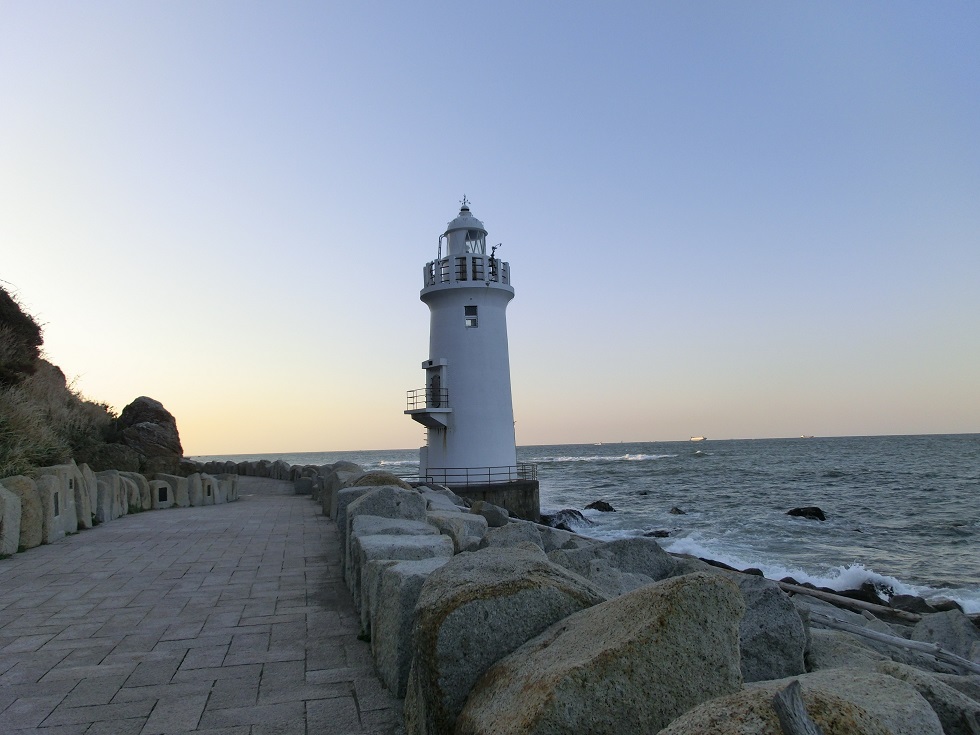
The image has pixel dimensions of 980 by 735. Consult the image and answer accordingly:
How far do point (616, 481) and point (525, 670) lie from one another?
45.7 meters

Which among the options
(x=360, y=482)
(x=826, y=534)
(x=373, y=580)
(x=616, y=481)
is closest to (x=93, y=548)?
(x=360, y=482)

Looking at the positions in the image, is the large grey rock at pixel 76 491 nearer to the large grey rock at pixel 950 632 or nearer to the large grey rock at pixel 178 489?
the large grey rock at pixel 178 489

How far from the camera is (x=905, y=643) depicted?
265 inches

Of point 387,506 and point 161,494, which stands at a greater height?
point 161,494

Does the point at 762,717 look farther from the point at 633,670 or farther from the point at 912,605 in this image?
the point at 912,605

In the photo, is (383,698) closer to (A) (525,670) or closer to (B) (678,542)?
(A) (525,670)

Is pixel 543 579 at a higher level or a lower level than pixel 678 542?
higher

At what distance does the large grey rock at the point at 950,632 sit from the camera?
320 inches

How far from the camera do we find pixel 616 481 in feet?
154

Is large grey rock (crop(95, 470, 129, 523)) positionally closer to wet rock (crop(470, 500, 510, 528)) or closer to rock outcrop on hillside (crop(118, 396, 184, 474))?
rock outcrop on hillside (crop(118, 396, 184, 474))

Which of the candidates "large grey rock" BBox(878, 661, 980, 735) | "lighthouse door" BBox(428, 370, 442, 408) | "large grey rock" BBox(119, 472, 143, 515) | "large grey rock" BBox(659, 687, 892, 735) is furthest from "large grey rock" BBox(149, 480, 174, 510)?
"large grey rock" BBox(659, 687, 892, 735)

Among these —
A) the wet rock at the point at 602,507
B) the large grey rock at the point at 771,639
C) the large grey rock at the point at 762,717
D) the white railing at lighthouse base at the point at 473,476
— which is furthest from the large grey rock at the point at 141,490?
the wet rock at the point at 602,507

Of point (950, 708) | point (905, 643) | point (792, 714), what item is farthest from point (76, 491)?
point (792, 714)

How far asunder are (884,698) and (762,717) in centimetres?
92
